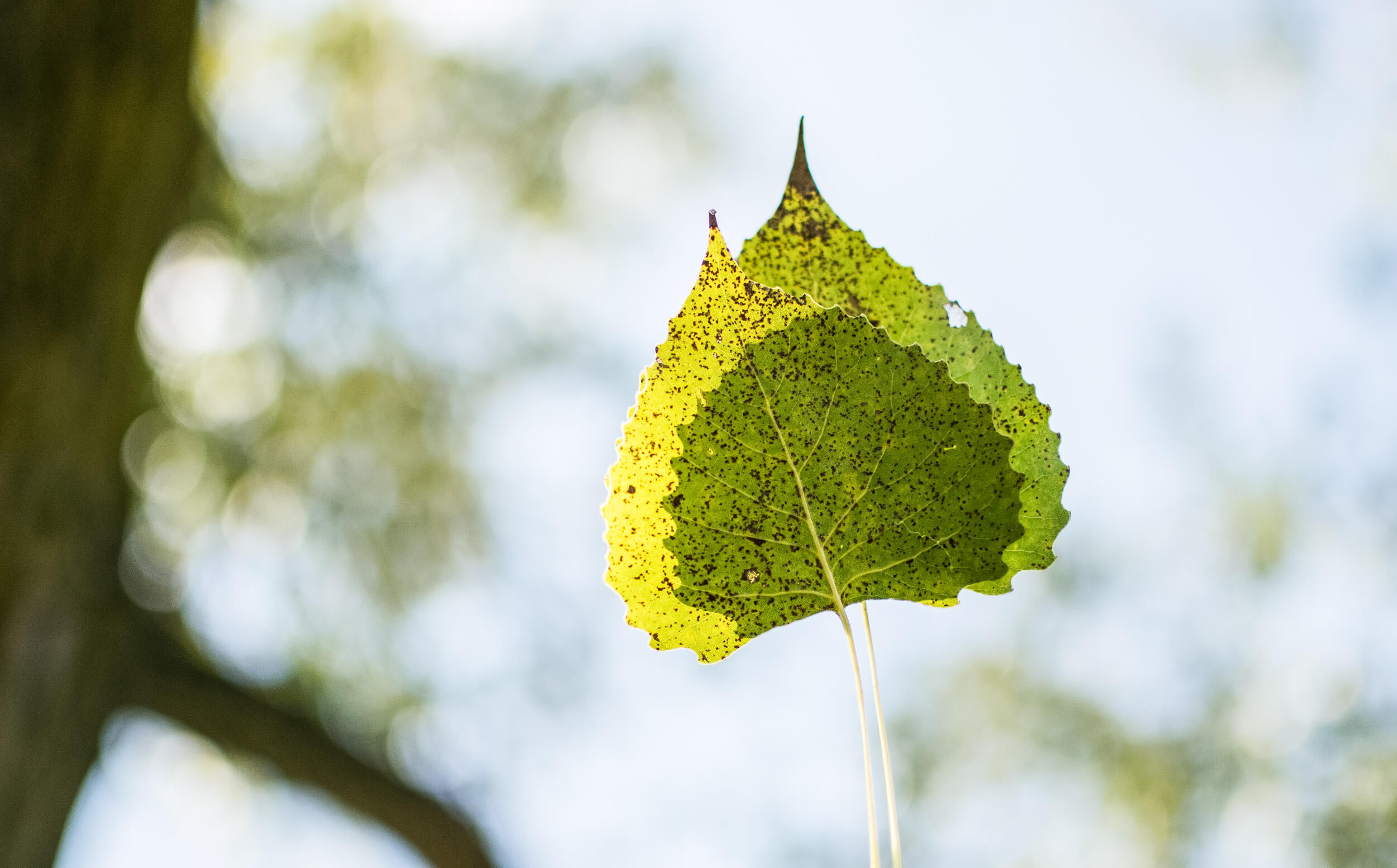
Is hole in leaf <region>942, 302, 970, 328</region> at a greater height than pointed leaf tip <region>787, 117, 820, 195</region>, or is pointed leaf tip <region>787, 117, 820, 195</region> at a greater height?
pointed leaf tip <region>787, 117, 820, 195</region>

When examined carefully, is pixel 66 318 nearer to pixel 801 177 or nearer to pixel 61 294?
pixel 61 294

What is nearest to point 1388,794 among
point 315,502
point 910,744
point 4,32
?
point 910,744

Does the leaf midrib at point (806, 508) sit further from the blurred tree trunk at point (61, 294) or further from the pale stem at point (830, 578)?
the blurred tree trunk at point (61, 294)

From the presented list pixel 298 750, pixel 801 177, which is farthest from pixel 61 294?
pixel 801 177

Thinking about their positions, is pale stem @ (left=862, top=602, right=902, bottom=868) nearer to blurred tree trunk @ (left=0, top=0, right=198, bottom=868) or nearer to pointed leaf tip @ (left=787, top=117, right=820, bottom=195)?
pointed leaf tip @ (left=787, top=117, right=820, bottom=195)

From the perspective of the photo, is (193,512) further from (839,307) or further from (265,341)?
(839,307)

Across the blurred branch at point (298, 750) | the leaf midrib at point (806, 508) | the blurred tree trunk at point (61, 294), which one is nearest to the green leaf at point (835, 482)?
the leaf midrib at point (806, 508)

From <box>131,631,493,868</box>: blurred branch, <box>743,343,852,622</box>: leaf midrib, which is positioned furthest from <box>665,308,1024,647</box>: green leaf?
<box>131,631,493,868</box>: blurred branch
